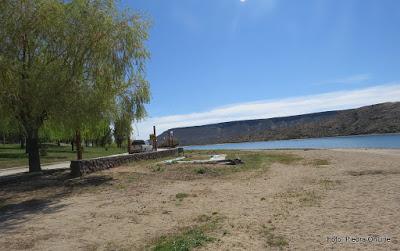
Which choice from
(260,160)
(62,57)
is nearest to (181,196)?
(62,57)

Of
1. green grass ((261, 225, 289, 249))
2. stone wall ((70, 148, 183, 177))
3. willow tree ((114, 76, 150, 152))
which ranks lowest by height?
green grass ((261, 225, 289, 249))

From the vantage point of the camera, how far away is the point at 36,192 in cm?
1460

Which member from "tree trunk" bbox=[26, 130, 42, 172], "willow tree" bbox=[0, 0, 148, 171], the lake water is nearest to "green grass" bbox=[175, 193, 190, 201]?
"willow tree" bbox=[0, 0, 148, 171]

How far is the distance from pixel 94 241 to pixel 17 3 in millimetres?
10632

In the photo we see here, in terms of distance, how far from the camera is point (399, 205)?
9289 mm

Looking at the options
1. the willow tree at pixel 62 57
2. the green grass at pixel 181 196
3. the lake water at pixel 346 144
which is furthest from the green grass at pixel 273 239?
the lake water at pixel 346 144

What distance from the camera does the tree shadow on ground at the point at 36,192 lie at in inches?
431

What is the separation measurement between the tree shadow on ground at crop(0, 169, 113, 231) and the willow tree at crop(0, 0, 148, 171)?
207 centimetres

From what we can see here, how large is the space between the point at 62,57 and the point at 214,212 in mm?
9408

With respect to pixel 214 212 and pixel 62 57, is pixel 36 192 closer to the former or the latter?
pixel 62 57

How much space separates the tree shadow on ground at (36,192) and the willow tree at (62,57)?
207 cm

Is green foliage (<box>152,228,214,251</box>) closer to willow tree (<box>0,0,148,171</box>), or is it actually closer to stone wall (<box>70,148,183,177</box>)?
willow tree (<box>0,0,148,171</box>)

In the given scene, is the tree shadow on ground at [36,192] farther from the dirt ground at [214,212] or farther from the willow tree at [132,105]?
the willow tree at [132,105]

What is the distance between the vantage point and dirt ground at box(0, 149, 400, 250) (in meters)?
7.44
